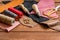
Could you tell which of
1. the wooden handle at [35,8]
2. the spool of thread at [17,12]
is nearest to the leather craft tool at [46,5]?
the wooden handle at [35,8]

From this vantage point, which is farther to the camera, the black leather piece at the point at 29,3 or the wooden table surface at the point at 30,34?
the black leather piece at the point at 29,3

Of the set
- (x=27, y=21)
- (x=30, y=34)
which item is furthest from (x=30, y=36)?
(x=27, y=21)

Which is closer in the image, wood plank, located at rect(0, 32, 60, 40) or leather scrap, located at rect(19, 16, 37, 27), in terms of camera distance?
wood plank, located at rect(0, 32, 60, 40)

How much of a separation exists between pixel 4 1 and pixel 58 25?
0.48 metres

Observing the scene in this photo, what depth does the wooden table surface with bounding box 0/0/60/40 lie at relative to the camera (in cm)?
104

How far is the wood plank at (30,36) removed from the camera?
3.42ft

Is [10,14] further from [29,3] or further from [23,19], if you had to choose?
[29,3]

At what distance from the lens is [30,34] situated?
3.51 feet

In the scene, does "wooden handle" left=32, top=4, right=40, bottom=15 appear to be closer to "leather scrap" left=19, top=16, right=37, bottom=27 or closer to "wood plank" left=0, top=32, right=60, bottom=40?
"leather scrap" left=19, top=16, right=37, bottom=27

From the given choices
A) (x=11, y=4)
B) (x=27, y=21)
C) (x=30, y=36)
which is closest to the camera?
(x=30, y=36)

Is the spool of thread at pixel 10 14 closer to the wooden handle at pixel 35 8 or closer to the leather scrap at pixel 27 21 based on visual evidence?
the leather scrap at pixel 27 21

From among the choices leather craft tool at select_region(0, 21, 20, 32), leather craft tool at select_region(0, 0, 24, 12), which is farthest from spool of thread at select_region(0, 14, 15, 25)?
leather craft tool at select_region(0, 0, 24, 12)

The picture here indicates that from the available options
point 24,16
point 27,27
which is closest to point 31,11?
point 24,16

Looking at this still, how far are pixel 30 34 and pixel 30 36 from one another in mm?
20
